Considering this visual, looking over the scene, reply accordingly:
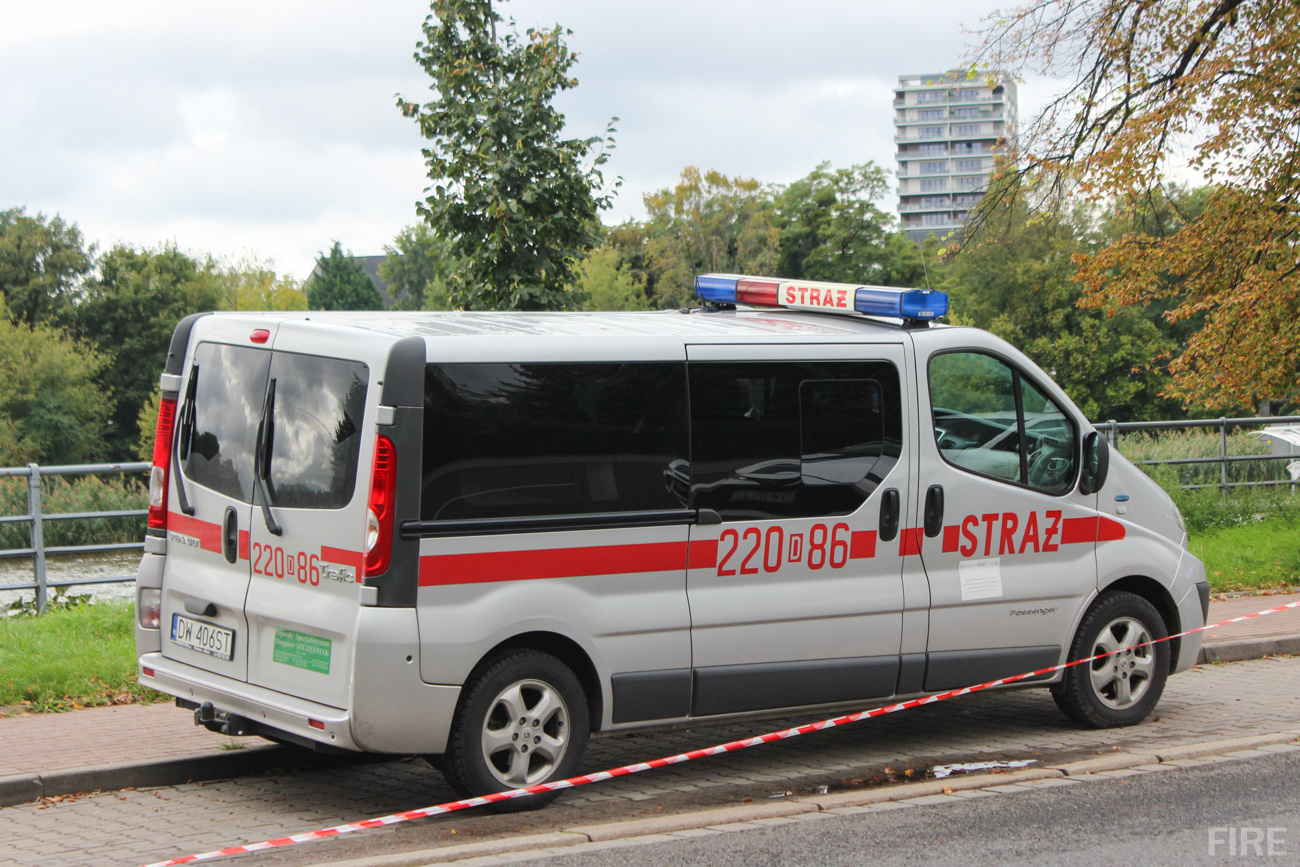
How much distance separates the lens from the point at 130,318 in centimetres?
7306

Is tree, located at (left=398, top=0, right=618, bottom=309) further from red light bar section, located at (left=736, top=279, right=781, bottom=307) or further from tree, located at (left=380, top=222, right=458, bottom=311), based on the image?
tree, located at (left=380, top=222, right=458, bottom=311)

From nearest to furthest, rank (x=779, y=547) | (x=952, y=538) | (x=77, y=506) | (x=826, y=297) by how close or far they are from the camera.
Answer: (x=779, y=547), (x=952, y=538), (x=826, y=297), (x=77, y=506)

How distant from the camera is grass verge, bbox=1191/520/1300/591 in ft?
43.7

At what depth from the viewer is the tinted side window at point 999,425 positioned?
6977mm

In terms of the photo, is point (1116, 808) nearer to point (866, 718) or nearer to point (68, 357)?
point (866, 718)

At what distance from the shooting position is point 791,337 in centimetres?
661

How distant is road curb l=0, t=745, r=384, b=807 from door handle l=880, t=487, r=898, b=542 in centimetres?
279

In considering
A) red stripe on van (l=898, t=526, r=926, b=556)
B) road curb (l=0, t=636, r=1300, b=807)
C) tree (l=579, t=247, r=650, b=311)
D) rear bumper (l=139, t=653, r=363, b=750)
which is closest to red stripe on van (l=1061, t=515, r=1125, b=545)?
red stripe on van (l=898, t=526, r=926, b=556)

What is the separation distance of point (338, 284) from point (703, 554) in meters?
107

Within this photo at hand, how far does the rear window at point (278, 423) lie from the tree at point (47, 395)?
61025 millimetres

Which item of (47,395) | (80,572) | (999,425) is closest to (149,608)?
(999,425)

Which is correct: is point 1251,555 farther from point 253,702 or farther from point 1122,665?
point 253,702

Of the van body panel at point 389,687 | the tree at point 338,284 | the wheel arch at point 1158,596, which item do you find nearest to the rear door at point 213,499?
the van body panel at point 389,687

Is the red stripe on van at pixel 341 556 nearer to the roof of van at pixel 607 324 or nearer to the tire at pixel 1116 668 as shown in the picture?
the roof of van at pixel 607 324
